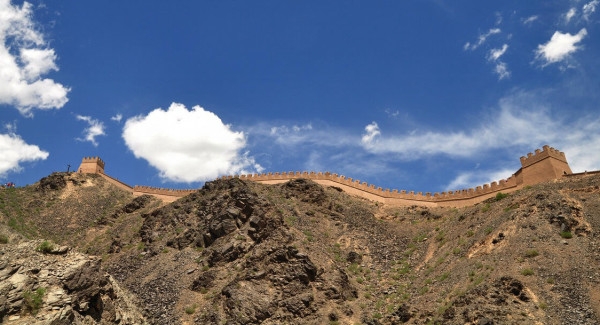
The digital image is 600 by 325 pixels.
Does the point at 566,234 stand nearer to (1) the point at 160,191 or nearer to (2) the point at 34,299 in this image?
(2) the point at 34,299

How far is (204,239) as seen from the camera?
3697 centimetres

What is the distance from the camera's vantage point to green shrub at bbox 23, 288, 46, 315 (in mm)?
19766

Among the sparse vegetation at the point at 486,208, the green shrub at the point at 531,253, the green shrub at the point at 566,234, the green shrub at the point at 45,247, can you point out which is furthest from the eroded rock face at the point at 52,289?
the sparse vegetation at the point at 486,208

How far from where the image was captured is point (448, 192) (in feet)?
162

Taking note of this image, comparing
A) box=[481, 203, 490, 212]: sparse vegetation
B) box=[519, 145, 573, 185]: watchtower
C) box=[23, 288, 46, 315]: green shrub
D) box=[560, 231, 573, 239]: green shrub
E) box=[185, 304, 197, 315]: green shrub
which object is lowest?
box=[23, 288, 46, 315]: green shrub

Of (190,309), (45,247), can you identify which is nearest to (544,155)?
(190,309)

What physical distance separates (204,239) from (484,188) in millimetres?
26016

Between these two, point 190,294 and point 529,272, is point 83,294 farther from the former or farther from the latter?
point 529,272

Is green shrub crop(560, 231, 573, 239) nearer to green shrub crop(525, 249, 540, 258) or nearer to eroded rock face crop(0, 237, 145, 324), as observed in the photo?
green shrub crop(525, 249, 540, 258)

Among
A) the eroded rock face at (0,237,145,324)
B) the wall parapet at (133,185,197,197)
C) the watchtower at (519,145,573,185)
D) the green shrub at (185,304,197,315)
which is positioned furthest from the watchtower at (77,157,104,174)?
the watchtower at (519,145,573,185)

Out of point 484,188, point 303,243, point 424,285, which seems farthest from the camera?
point 484,188

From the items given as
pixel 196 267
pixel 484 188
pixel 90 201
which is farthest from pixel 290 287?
pixel 90 201

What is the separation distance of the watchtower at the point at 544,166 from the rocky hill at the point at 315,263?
2.40m

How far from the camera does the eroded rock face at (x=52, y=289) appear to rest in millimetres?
19734
